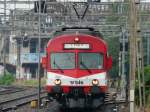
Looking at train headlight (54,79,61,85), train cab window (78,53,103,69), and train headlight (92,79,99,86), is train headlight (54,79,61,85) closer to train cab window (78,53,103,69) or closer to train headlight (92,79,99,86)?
train cab window (78,53,103,69)

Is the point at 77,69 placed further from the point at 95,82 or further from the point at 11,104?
the point at 11,104

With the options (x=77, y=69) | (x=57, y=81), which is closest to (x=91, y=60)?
(x=77, y=69)

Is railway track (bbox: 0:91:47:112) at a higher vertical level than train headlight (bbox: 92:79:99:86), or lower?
lower

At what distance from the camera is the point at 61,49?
64.8 feet

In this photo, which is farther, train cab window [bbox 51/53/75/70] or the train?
train cab window [bbox 51/53/75/70]

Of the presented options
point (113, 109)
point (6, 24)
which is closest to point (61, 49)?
point (113, 109)

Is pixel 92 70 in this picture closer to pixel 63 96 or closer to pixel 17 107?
pixel 63 96

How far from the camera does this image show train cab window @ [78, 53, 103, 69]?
64.4 feet

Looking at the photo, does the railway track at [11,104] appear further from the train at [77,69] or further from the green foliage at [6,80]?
the green foliage at [6,80]

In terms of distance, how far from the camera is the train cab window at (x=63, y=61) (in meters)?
19.6

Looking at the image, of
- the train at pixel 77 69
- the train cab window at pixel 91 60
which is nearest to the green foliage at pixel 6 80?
the train at pixel 77 69

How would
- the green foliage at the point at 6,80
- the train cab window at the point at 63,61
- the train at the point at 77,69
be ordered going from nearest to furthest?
1. the train at the point at 77,69
2. the train cab window at the point at 63,61
3. the green foliage at the point at 6,80

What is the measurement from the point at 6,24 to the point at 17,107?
71.5 ft

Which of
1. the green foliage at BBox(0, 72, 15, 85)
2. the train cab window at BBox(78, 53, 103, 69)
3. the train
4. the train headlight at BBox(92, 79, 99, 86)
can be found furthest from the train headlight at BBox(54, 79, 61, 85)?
the green foliage at BBox(0, 72, 15, 85)
